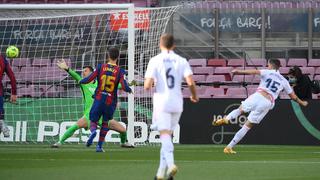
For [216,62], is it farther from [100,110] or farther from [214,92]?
[100,110]

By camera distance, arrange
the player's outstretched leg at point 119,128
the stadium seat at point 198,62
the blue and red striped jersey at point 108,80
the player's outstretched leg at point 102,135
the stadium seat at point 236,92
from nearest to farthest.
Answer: the blue and red striped jersey at point 108,80
the player's outstretched leg at point 102,135
the player's outstretched leg at point 119,128
the stadium seat at point 236,92
the stadium seat at point 198,62

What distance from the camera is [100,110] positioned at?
19.2 meters

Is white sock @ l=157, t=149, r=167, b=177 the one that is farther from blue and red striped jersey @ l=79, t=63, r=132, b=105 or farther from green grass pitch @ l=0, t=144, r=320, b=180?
blue and red striped jersey @ l=79, t=63, r=132, b=105

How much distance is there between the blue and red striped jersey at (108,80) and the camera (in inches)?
748

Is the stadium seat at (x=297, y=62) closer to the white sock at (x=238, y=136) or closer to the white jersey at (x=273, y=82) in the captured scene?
the white jersey at (x=273, y=82)

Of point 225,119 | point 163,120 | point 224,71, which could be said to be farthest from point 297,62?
point 163,120

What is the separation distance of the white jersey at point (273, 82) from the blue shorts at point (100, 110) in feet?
10.5

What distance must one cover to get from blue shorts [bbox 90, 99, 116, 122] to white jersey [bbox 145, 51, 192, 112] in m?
6.61

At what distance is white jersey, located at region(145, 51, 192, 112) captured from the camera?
1259 cm

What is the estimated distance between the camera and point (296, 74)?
84.6 ft

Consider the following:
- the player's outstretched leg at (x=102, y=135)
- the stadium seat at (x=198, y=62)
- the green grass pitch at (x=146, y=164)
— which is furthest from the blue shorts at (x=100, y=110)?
the stadium seat at (x=198, y=62)

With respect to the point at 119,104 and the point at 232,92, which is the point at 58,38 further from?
the point at 232,92

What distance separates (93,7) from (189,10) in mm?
8730

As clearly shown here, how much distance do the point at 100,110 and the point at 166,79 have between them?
676 centimetres
